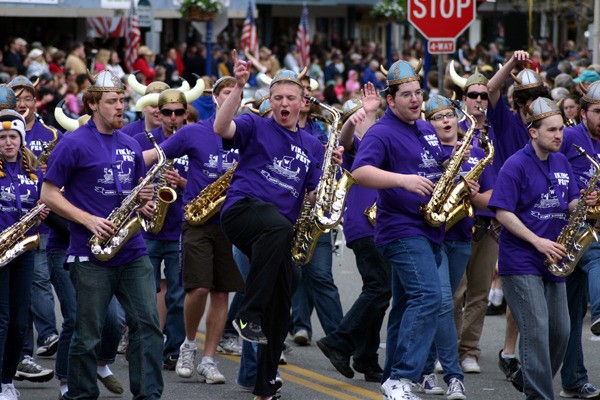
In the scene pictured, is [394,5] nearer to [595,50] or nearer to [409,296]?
[595,50]

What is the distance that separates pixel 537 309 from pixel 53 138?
4560 mm

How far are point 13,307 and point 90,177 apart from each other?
131 cm

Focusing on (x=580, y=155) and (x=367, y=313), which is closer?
(x=580, y=155)

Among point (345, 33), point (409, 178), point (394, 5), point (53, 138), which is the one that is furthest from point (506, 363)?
point (345, 33)

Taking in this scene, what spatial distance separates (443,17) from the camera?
14.1 metres

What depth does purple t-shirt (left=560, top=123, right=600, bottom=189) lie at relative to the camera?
9664mm

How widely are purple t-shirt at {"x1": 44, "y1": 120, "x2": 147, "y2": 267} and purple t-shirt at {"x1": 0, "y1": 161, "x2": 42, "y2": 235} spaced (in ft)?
2.79

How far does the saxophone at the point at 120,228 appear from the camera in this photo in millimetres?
8258

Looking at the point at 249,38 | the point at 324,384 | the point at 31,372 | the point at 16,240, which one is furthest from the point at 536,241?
the point at 249,38

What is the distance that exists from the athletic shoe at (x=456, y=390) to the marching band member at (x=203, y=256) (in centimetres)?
176

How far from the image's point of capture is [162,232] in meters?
10.7

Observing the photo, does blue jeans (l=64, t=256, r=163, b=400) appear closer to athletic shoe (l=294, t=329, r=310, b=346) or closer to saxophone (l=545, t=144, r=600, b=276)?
saxophone (l=545, t=144, r=600, b=276)

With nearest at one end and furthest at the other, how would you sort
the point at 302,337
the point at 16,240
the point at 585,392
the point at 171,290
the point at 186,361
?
the point at 16,240 → the point at 585,392 → the point at 186,361 → the point at 171,290 → the point at 302,337

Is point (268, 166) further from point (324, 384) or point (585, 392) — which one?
point (585, 392)
